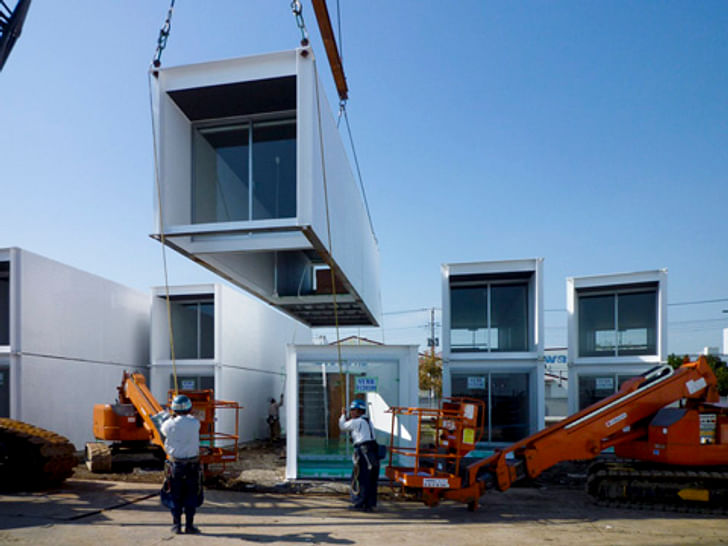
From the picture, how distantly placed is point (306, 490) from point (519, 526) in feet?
13.6

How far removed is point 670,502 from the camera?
31.7 ft

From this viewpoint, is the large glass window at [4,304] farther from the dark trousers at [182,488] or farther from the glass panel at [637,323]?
the glass panel at [637,323]

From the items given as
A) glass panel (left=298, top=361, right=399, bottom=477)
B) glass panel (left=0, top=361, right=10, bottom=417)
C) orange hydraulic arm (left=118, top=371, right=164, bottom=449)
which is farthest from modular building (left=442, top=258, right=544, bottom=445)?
glass panel (left=0, top=361, right=10, bottom=417)

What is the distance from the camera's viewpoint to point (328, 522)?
8.39m

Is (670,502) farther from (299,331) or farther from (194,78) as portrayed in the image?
(299,331)

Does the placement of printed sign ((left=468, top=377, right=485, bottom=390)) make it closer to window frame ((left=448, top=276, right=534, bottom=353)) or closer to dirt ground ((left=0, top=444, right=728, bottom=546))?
window frame ((left=448, top=276, right=534, bottom=353))

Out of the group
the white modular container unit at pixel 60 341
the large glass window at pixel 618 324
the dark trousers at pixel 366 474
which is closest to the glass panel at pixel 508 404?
the large glass window at pixel 618 324

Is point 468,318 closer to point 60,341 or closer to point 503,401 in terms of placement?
point 503,401

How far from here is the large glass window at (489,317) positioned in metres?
14.1

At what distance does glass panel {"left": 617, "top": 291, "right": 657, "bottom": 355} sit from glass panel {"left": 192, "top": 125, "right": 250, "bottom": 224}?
33.7 ft

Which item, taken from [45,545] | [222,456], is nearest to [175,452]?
[45,545]

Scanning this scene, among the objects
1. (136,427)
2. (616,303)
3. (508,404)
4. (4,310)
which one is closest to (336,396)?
(136,427)

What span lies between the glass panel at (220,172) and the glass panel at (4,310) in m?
6.59

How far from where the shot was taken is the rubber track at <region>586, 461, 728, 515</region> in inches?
371
